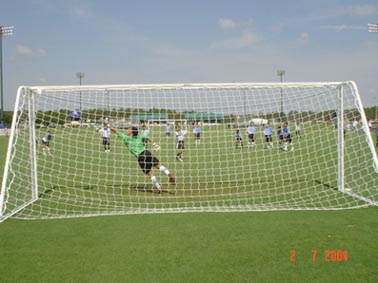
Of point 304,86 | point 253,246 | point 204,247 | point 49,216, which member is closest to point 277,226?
point 253,246

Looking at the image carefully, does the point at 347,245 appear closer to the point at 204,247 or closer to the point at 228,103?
the point at 204,247

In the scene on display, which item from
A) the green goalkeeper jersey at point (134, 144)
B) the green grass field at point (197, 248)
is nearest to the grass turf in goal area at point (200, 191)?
the green grass field at point (197, 248)

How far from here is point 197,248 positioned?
4719mm

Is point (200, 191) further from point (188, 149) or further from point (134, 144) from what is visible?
point (134, 144)
